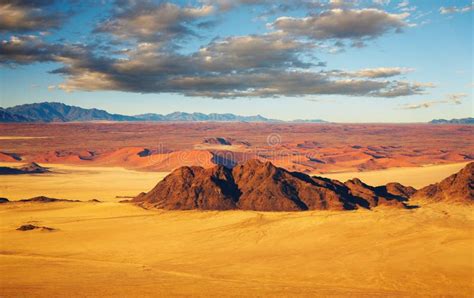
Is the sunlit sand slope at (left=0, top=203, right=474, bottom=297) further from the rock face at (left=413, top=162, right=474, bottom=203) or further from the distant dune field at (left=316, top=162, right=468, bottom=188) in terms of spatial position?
the distant dune field at (left=316, top=162, right=468, bottom=188)

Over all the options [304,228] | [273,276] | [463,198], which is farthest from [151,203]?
[463,198]

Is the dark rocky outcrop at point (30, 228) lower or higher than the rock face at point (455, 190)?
lower

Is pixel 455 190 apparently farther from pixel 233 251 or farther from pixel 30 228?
pixel 30 228

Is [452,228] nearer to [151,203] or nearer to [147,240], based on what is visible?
[147,240]

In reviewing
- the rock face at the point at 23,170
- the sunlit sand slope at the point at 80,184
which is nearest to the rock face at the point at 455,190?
the sunlit sand slope at the point at 80,184

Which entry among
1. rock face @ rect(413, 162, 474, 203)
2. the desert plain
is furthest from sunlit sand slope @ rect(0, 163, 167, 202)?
rock face @ rect(413, 162, 474, 203)

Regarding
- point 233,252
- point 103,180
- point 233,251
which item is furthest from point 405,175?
point 233,252

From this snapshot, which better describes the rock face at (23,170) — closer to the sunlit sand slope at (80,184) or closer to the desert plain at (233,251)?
the sunlit sand slope at (80,184)
